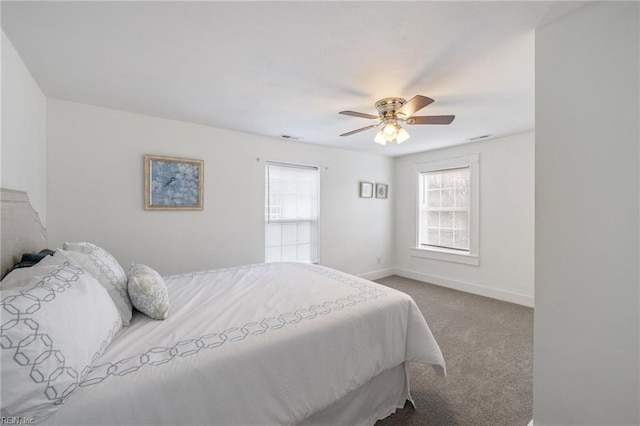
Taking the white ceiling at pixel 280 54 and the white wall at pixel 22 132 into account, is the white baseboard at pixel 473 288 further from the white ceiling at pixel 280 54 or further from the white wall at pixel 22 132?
the white wall at pixel 22 132

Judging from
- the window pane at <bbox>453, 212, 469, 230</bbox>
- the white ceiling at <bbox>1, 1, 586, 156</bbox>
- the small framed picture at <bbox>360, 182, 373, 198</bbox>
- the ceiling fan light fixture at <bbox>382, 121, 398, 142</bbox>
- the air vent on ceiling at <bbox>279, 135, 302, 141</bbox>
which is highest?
the air vent on ceiling at <bbox>279, 135, 302, 141</bbox>

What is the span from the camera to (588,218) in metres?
1.30

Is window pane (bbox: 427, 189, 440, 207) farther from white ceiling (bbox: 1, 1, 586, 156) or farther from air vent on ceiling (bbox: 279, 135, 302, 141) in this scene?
air vent on ceiling (bbox: 279, 135, 302, 141)

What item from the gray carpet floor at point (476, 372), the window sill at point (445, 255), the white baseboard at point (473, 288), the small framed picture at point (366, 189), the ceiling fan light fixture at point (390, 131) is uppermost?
the ceiling fan light fixture at point (390, 131)

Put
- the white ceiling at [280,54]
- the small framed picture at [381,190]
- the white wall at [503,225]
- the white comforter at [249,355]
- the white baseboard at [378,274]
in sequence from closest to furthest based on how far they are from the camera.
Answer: the white comforter at [249,355], the white ceiling at [280,54], the white wall at [503,225], the white baseboard at [378,274], the small framed picture at [381,190]

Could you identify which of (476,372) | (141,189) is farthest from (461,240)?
(141,189)

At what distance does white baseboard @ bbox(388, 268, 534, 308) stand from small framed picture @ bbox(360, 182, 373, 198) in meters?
1.62

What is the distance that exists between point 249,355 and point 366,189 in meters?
3.98

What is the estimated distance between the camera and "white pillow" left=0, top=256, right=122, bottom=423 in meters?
0.82

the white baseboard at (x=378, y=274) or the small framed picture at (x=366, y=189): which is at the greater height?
the small framed picture at (x=366, y=189)

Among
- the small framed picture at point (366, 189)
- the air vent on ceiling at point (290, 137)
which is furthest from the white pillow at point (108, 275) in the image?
the small framed picture at point (366, 189)

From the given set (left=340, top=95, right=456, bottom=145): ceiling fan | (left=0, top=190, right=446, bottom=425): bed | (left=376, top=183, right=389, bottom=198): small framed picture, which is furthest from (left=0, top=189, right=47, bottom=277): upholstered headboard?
(left=376, top=183, right=389, bottom=198): small framed picture

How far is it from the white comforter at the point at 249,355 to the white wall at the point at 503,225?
272cm

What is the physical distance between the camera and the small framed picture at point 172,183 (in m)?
2.95
